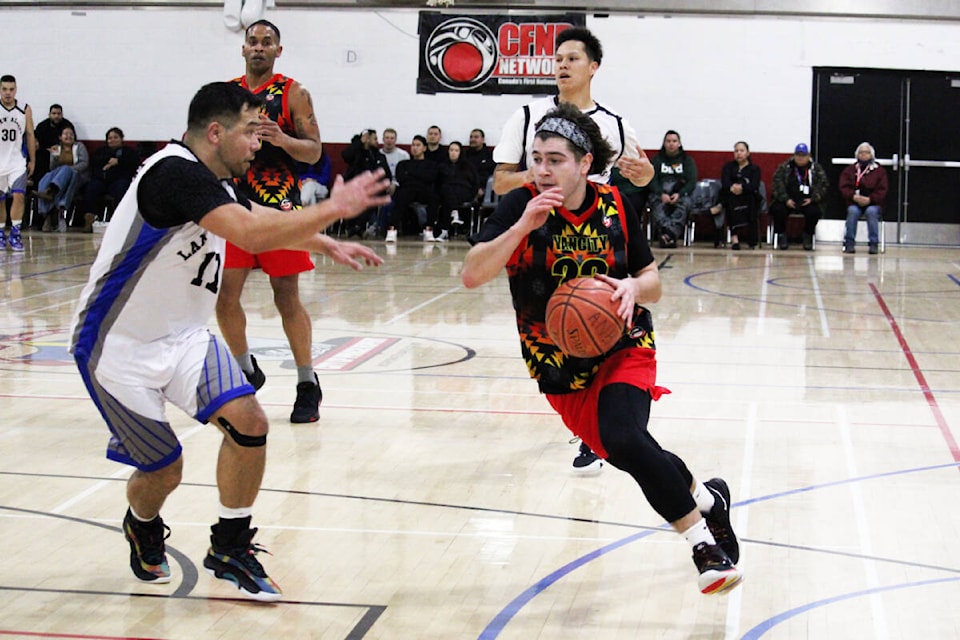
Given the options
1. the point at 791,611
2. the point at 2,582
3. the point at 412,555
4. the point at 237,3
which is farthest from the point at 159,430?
the point at 237,3

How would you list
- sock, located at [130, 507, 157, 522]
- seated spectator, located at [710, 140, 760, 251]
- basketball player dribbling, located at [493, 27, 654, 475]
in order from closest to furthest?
sock, located at [130, 507, 157, 522]
basketball player dribbling, located at [493, 27, 654, 475]
seated spectator, located at [710, 140, 760, 251]

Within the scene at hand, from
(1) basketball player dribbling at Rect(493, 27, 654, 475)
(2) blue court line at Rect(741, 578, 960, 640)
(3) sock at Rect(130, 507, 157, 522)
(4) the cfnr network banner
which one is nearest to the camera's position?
(2) blue court line at Rect(741, 578, 960, 640)

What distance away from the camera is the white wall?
18594mm

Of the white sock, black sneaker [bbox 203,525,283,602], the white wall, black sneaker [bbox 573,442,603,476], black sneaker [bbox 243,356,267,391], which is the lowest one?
black sneaker [bbox 573,442,603,476]

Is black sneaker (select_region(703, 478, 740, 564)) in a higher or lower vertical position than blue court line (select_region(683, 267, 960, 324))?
higher

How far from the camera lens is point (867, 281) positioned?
520 inches

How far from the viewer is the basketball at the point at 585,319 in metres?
3.78

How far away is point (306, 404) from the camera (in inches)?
247

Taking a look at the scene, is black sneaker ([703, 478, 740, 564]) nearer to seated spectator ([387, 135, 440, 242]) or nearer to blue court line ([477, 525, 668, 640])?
blue court line ([477, 525, 668, 640])

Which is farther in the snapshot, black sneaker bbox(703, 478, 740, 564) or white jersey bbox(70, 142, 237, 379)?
black sneaker bbox(703, 478, 740, 564)

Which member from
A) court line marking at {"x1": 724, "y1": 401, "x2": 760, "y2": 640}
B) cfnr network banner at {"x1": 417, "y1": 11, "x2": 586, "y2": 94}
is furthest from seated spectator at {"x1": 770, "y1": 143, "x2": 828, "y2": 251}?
court line marking at {"x1": 724, "y1": 401, "x2": 760, "y2": 640}

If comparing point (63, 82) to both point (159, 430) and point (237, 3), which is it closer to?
point (237, 3)

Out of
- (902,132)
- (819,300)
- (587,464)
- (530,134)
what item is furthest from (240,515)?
(902,132)

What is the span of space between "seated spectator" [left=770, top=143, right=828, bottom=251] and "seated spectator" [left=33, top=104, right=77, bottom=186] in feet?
34.3
